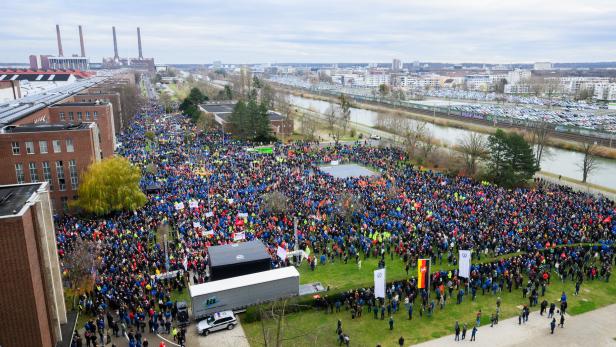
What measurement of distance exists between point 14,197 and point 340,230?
1724 cm

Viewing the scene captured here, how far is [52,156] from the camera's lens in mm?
32719

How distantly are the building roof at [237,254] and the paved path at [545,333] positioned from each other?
8.34 metres

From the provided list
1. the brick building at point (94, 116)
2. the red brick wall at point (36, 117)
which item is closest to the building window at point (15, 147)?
the red brick wall at point (36, 117)

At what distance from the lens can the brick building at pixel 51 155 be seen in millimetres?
31609

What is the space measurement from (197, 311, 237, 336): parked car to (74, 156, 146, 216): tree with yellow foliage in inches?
617

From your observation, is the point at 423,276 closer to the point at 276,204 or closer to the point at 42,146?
the point at 276,204

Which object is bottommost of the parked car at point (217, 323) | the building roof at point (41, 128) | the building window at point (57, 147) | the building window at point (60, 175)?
the parked car at point (217, 323)

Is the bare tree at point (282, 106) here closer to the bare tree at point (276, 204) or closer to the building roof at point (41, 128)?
the building roof at point (41, 128)

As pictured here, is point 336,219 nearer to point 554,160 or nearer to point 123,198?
point 123,198

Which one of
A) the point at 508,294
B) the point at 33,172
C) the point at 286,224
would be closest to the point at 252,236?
the point at 286,224

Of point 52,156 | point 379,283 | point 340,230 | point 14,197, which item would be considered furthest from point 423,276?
point 52,156

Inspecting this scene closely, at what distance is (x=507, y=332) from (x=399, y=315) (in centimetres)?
433

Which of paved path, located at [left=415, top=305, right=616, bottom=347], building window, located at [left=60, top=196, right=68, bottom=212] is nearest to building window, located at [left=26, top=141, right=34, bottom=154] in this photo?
building window, located at [left=60, top=196, right=68, bottom=212]

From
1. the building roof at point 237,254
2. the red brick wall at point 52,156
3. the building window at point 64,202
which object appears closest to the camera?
the building roof at point 237,254
